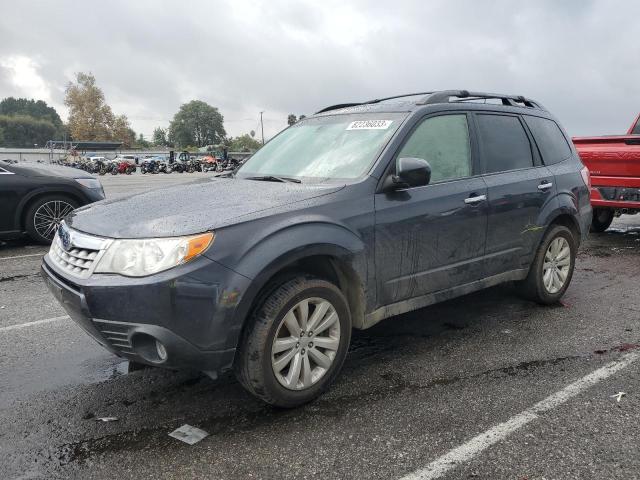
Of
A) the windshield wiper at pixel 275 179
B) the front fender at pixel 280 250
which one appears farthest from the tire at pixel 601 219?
the front fender at pixel 280 250

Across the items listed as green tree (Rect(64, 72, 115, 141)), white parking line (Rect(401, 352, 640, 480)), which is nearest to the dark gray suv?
white parking line (Rect(401, 352, 640, 480))

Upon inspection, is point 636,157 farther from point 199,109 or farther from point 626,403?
point 199,109

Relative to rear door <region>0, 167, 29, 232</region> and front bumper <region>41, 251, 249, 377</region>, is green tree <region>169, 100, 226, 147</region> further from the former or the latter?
front bumper <region>41, 251, 249, 377</region>

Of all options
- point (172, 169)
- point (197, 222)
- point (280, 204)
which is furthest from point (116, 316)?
point (172, 169)

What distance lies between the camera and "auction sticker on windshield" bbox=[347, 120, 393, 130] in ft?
12.3

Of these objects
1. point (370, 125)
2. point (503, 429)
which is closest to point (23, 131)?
point (370, 125)

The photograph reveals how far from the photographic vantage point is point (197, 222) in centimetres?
282

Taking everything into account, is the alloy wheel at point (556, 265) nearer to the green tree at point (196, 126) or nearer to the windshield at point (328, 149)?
the windshield at point (328, 149)

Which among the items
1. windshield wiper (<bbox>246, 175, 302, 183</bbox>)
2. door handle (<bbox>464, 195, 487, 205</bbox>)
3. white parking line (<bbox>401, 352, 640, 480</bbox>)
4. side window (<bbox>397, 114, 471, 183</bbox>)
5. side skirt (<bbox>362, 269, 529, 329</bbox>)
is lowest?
white parking line (<bbox>401, 352, 640, 480</bbox>)

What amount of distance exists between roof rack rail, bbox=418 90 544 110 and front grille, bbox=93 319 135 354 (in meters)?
2.53

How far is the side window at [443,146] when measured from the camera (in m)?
3.73

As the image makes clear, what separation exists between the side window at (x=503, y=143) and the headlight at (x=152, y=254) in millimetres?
2464

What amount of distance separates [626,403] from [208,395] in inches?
95.5

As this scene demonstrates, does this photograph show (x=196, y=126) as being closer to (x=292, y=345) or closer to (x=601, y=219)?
(x=601, y=219)
